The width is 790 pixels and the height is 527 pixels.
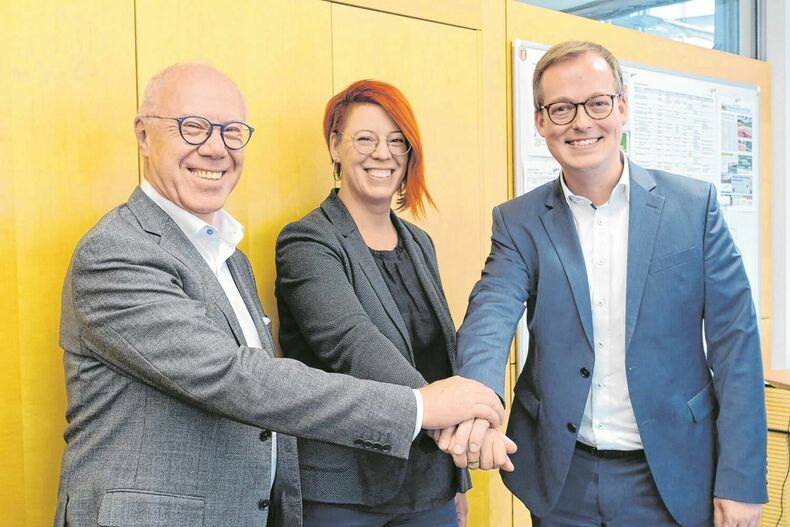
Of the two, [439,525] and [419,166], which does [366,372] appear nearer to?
[439,525]

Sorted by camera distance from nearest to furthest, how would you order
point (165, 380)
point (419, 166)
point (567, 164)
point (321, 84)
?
point (165, 380), point (567, 164), point (419, 166), point (321, 84)

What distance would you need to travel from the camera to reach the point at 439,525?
2031 millimetres

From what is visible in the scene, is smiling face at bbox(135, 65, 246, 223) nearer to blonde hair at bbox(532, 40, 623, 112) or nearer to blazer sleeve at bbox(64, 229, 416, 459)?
blazer sleeve at bbox(64, 229, 416, 459)

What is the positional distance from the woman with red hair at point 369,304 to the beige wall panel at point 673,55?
3.98 feet

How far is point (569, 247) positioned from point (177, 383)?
38.0 inches

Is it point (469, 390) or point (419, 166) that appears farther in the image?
point (419, 166)

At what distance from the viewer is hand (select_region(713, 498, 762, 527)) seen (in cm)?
170

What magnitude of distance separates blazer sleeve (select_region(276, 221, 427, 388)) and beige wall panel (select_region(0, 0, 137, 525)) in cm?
52

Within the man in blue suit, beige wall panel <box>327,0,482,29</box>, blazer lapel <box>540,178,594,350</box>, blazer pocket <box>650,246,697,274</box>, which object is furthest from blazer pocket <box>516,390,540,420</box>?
beige wall panel <box>327,0,482,29</box>

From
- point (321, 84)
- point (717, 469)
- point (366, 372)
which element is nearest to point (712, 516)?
point (717, 469)

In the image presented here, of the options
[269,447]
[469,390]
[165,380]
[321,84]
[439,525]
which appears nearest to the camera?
[165,380]

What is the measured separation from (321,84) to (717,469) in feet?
5.21

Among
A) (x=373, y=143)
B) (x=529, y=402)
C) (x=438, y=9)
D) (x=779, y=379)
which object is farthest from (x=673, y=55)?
(x=529, y=402)

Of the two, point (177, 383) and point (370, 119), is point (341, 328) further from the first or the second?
point (370, 119)
